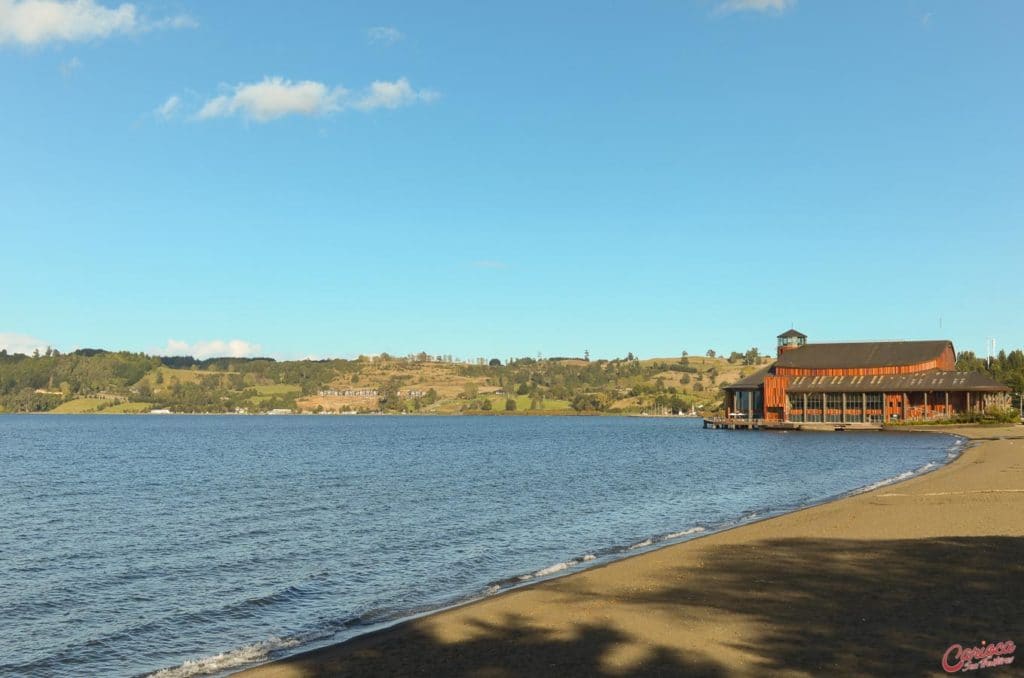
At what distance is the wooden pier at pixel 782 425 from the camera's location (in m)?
134

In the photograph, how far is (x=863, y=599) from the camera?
17.7m

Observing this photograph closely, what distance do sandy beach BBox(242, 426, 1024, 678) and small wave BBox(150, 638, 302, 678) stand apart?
1.53 m

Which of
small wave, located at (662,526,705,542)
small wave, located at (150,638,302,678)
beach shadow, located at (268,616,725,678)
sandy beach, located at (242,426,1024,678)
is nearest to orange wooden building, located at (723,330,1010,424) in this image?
small wave, located at (662,526,705,542)

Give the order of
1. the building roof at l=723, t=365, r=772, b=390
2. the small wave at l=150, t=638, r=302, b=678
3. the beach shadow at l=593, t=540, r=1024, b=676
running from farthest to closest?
the building roof at l=723, t=365, r=772, b=390 → the small wave at l=150, t=638, r=302, b=678 → the beach shadow at l=593, t=540, r=1024, b=676

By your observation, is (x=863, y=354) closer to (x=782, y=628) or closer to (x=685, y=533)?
(x=685, y=533)

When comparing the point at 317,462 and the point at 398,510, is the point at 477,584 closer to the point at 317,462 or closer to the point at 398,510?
the point at 398,510

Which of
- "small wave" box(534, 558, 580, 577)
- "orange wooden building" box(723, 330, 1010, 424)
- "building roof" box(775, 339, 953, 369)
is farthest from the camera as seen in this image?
"building roof" box(775, 339, 953, 369)

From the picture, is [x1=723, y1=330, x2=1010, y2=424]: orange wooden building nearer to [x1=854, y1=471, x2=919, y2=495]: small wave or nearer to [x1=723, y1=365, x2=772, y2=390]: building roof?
[x1=723, y1=365, x2=772, y2=390]: building roof

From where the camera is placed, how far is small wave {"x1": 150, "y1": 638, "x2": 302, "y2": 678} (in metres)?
17.6

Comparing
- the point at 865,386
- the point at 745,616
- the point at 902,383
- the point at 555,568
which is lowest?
the point at 555,568

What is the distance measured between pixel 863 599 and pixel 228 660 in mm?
13876

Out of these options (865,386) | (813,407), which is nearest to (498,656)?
(865,386)

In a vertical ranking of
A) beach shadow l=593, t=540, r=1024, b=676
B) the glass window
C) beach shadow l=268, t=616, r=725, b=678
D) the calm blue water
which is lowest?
the calm blue water

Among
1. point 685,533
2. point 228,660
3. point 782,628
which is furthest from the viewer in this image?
point 685,533
